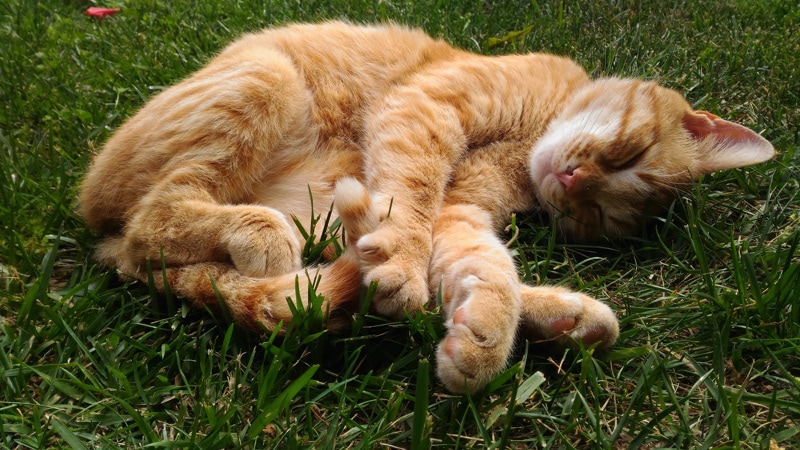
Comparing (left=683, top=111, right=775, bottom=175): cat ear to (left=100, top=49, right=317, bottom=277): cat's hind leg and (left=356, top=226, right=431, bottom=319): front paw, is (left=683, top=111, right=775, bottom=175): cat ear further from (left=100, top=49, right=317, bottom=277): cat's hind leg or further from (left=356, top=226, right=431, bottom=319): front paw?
(left=100, top=49, right=317, bottom=277): cat's hind leg

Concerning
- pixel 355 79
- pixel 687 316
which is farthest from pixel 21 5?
pixel 687 316

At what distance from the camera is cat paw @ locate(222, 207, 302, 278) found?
5.80 feet

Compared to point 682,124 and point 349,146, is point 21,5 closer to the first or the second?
point 349,146

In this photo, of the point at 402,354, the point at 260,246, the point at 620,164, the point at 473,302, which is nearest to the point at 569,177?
the point at 620,164

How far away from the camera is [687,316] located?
5.52 ft

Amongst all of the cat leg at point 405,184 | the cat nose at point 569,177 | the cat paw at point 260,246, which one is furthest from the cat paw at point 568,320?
the cat paw at point 260,246

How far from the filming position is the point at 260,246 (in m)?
1.77

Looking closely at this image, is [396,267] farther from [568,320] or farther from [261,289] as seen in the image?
[568,320]

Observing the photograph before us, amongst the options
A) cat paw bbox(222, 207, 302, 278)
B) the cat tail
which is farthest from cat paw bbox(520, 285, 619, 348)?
cat paw bbox(222, 207, 302, 278)

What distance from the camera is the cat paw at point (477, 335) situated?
54.2 inches

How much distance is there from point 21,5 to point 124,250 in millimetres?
2860

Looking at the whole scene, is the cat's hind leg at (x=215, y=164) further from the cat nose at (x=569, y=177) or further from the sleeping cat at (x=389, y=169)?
the cat nose at (x=569, y=177)

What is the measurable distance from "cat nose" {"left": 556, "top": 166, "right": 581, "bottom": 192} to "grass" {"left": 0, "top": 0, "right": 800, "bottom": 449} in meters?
0.20

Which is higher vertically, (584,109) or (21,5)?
(584,109)
